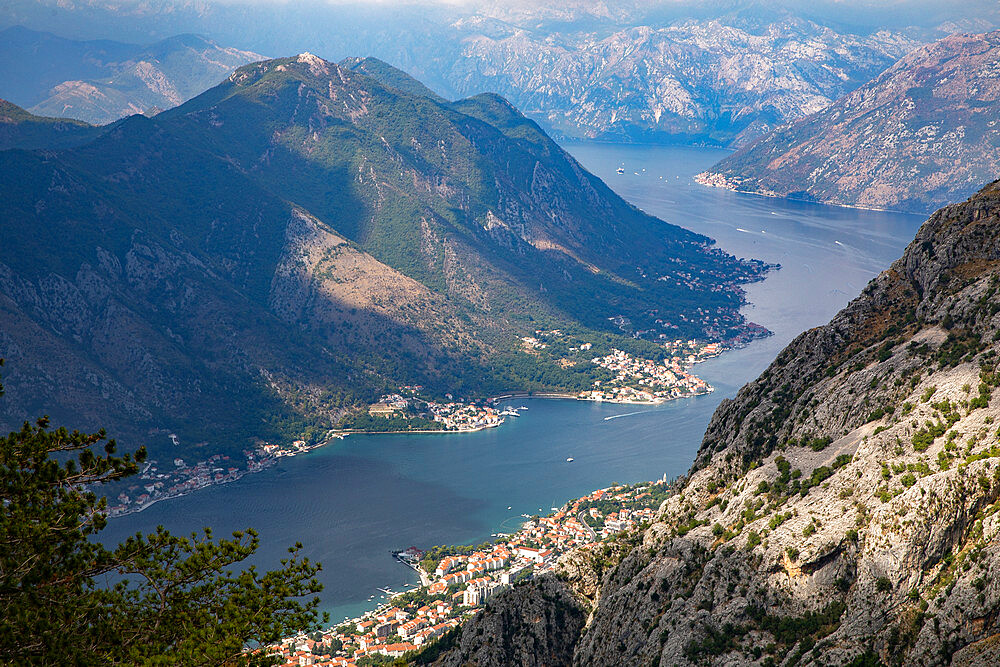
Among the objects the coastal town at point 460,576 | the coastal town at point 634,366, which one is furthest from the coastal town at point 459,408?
the coastal town at point 460,576

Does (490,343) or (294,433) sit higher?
(490,343)

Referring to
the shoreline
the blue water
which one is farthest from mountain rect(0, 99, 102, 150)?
the blue water

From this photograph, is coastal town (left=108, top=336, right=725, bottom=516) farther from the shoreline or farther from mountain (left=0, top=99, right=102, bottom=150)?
mountain (left=0, top=99, right=102, bottom=150)

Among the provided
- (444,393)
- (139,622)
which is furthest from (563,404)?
(139,622)

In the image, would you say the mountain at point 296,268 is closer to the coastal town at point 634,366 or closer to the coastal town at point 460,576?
the coastal town at point 634,366

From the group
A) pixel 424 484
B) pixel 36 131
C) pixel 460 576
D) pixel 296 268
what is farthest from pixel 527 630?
pixel 36 131

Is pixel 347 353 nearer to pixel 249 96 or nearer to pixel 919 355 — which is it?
pixel 249 96
